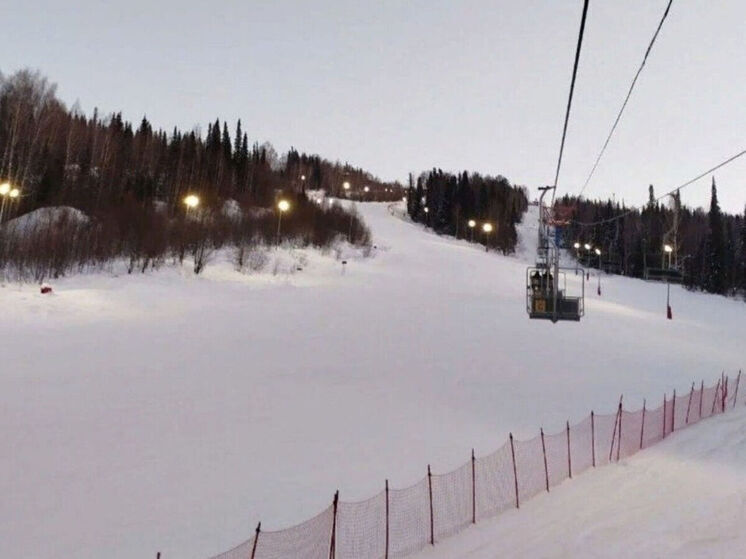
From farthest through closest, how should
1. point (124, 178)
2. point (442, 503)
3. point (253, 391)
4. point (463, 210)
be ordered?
point (463, 210) < point (124, 178) < point (253, 391) < point (442, 503)

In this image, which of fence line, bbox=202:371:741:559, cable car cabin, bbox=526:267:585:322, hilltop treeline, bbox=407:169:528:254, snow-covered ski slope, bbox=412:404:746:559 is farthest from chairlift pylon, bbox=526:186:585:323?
hilltop treeline, bbox=407:169:528:254

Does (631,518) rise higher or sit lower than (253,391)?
lower

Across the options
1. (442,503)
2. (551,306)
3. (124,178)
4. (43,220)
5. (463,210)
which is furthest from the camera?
(463,210)

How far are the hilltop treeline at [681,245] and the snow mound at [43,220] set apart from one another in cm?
5238

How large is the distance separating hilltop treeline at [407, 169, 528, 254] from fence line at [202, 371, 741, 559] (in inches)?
3432

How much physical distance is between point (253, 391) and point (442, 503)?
8553mm

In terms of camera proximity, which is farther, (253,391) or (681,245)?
(681,245)

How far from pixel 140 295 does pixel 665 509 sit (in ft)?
91.7

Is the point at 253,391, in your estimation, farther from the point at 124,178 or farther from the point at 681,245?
the point at 681,245

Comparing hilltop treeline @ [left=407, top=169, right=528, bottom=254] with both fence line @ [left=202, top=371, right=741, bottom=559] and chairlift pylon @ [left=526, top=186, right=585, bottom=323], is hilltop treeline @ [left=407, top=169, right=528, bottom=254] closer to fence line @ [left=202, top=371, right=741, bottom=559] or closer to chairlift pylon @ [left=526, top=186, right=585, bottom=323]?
chairlift pylon @ [left=526, top=186, right=585, bottom=323]

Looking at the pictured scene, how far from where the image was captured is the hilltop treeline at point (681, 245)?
82.8 metres

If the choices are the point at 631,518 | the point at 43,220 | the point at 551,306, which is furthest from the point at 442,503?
the point at 43,220

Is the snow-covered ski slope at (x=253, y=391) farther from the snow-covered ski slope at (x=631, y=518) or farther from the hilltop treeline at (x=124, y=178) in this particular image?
the hilltop treeline at (x=124, y=178)

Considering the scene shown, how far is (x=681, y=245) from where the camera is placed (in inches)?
4643
